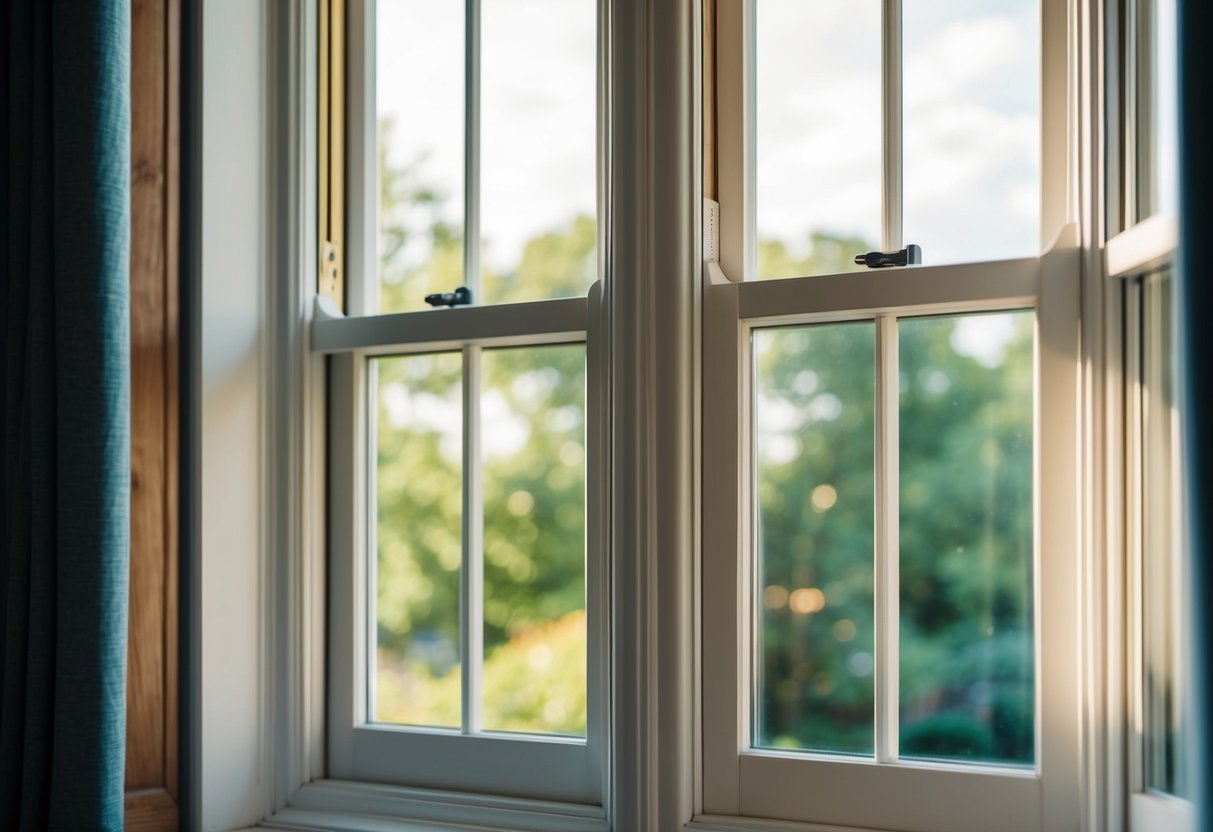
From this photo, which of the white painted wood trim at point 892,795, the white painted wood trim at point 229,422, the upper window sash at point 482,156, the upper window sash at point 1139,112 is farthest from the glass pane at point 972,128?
the white painted wood trim at point 229,422

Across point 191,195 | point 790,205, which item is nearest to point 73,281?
point 191,195

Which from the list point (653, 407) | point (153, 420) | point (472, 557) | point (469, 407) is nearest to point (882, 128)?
point (653, 407)

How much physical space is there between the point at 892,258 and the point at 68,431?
1.04 metres

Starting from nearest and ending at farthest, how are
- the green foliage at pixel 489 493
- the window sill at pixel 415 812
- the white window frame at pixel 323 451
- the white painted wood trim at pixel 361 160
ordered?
the white window frame at pixel 323 451 → the window sill at pixel 415 812 → the green foliage at pixel 489 493 → the white painted wood trim at pixel 361 160

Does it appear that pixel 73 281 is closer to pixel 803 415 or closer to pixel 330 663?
pixel 330 663

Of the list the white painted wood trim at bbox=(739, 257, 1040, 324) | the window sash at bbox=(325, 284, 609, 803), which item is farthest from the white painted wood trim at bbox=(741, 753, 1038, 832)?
the white painted wood trim at bbox=(739, 257, 1040, 324)

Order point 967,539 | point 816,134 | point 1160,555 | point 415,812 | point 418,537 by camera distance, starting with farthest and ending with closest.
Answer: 1. point 418,537
2. point 415,812
3. point 816,134
4. point 967,539
5. point 1160,555

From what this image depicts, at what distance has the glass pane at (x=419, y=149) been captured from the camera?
61.0 inches

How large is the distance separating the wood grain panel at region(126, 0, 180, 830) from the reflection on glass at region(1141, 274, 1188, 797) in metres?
1.23

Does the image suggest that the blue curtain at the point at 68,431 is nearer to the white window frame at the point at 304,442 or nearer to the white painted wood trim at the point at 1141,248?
the white window frame at the point at 304,442

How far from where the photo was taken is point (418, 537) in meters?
1.56

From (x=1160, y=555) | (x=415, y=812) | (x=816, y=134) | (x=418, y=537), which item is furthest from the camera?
(x=418, y=537)

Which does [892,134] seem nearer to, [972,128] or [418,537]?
[972,128]

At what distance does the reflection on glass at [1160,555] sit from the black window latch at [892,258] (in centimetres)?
26
